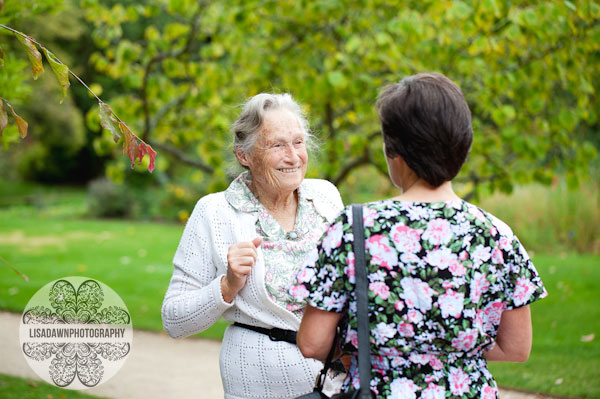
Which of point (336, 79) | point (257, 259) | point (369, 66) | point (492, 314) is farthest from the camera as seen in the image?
point (369, 66)

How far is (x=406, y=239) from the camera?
1.63 m

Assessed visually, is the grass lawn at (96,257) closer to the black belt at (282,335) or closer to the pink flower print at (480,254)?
the black belt at (282,335)

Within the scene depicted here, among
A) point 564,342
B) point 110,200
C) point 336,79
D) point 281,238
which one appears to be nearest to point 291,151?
point 281,238

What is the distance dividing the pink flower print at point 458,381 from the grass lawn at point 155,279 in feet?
13.0

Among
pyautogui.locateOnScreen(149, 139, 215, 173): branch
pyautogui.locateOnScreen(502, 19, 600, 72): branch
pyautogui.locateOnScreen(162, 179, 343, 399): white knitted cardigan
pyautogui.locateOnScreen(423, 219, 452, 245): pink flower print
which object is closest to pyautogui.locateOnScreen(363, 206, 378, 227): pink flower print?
pyautogui.locateOnScreen(423, 219, 452, 245): pink flower print

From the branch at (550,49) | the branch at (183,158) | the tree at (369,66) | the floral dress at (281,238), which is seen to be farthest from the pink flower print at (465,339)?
the branch at (183,158)

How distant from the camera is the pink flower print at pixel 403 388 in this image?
5.49 feet

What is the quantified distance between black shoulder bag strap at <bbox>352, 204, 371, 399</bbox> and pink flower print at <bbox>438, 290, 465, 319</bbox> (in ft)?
0.62

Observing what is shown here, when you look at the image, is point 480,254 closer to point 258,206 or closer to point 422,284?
point 422,284

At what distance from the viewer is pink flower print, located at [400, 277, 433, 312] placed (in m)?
1.64

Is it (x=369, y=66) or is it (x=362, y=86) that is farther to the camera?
(x=369, y=66)

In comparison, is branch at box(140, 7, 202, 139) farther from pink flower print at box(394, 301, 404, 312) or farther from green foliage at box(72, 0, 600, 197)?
pink flower print at box(394, 301, 404, 312)

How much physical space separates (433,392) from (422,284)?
0.28 meters

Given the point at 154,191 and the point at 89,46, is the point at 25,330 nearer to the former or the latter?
the point at 154,191
